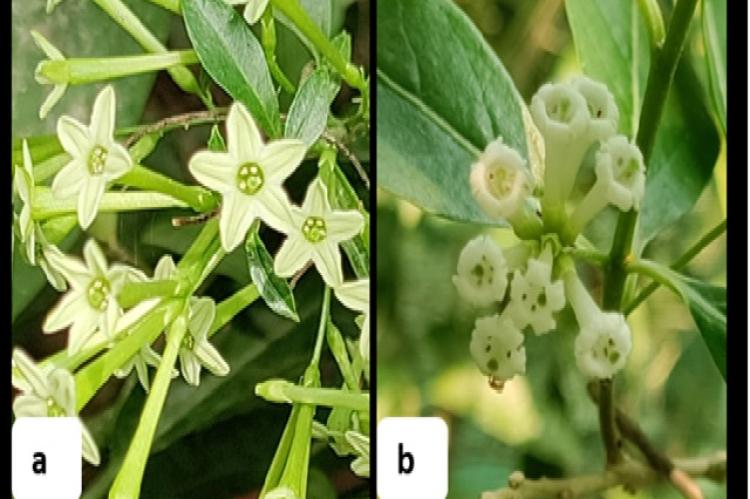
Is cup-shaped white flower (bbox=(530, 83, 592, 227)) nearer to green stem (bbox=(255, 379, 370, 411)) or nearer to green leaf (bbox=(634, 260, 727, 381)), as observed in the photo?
green leaf (bbox=(634, 260, 727, 381))

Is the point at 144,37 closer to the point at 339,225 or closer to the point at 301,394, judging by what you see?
the point at 339,225

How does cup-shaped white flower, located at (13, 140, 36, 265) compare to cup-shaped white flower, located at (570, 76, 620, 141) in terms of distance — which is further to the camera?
cup-shaped white flower, located at (570, 76, 620, 141)

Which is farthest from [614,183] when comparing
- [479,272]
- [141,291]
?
[141,291]

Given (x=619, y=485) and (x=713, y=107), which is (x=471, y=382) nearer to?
(x=619, y=485)

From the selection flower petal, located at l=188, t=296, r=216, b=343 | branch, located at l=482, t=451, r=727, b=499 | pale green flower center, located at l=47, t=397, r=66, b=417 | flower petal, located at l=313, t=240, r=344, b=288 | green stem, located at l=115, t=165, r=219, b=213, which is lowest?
branch, located at l=482, t=451, r=727, b=499

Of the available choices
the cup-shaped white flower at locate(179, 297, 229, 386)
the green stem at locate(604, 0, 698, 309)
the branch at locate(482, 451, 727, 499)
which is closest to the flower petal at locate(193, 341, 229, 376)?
the cup-shaped white flower at locate(179, 297, 229, 386)

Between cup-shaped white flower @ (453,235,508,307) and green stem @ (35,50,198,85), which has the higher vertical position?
green stem @ (35,50,198,85)

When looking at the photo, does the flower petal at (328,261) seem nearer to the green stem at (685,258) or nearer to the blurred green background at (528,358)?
the blurred green background at (528,358)

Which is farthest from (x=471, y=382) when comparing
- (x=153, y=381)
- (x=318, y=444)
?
(x=153, y=381)
